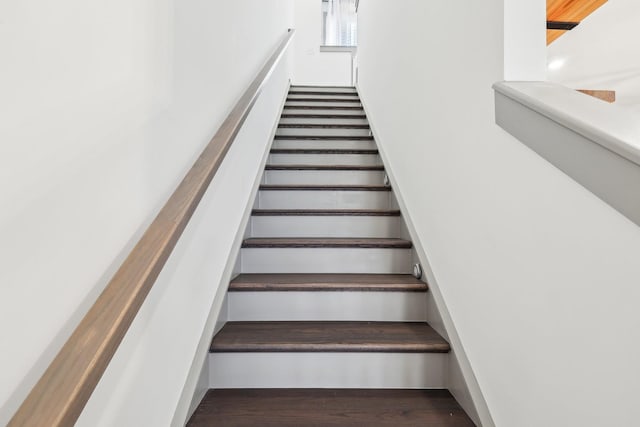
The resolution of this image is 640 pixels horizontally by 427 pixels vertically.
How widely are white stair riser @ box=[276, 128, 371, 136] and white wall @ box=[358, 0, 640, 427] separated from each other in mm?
1386

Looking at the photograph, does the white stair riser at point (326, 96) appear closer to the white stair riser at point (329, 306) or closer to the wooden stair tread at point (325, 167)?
the wooden stair tread at point (325, 167)

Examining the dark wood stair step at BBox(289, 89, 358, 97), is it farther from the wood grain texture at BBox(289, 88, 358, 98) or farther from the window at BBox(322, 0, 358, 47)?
the window at BBox(322, 0, 358, 47)

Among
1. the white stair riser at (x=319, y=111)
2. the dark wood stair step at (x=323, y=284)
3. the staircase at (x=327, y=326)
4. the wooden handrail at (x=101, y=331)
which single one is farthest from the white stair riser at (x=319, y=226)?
the white stair riser at (x=319, y=111)

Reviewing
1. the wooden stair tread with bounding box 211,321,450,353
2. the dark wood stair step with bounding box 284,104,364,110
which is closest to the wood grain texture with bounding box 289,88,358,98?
the dark wood stair step with bounding box 284,104,364,110

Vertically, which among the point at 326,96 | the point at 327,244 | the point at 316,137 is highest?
the point at 326,96

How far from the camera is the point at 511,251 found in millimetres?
1015

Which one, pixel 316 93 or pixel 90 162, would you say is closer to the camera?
pixel 90 162

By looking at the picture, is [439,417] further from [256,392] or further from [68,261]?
[68,261]

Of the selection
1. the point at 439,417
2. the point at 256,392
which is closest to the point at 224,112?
the point at 256,392

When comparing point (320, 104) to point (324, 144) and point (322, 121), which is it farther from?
point (324, 144)

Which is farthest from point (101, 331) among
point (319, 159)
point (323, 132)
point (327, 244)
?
point (323, 132)

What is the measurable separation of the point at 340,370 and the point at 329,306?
30 cm

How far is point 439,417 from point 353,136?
2.28 metres

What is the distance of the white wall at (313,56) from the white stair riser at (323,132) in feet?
10.3
